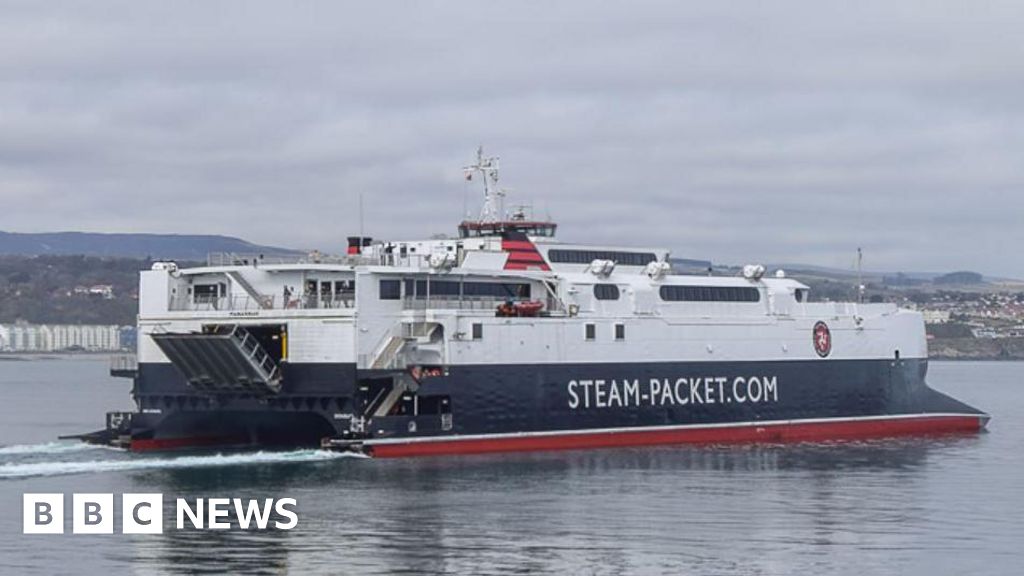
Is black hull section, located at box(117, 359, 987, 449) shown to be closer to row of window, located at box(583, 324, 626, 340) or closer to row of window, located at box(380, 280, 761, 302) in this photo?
row of window, located at box(583, 324, 626, 340)

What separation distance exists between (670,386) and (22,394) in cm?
6474

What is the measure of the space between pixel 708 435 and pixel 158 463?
56.9ft

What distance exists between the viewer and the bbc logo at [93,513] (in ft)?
117

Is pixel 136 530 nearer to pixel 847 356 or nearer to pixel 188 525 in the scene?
pixel 188 525

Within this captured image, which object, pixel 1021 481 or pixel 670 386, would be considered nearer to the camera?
pixel 1021 481

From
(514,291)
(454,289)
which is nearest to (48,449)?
(454,289)

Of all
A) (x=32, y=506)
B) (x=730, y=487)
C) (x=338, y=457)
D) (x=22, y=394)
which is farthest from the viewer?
(x=22, y=394)

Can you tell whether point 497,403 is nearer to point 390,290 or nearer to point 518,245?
point 390,290

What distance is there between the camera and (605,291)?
174ft

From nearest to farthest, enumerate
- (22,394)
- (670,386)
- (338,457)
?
1. (338,457)
2. (670,386)
3. (22,394)

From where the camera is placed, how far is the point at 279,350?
47688mm

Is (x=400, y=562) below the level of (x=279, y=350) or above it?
below

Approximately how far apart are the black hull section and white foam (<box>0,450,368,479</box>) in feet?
3.57

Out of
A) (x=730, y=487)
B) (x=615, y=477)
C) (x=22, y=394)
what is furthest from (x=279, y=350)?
(x=22, y=394)
